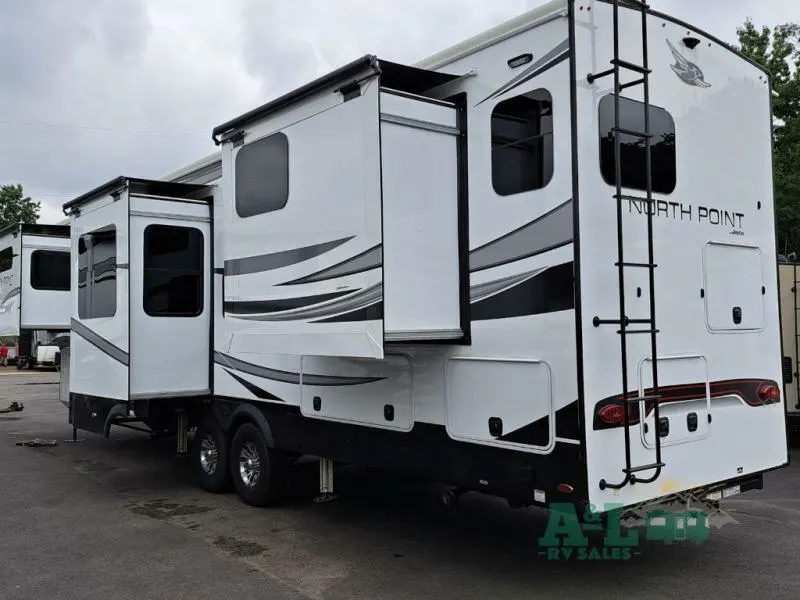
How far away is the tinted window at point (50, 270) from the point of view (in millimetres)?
11664

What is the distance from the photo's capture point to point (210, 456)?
7.74 m

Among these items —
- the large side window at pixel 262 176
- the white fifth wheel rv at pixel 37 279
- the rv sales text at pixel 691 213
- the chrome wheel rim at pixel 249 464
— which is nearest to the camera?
the rv sales text at pixel 691 213

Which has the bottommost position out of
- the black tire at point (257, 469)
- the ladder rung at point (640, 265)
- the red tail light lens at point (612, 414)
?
the black tire at point (257, 469)

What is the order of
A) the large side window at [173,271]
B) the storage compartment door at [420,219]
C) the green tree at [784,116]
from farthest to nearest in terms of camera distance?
the green tree at [784,116] < the large side window at [173,271] < the storage compartment door at [420,219]

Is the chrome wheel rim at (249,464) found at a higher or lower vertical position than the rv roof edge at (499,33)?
lower

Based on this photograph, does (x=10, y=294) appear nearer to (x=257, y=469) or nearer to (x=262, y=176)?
(x=257, y=469)

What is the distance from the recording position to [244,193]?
655 centimetres

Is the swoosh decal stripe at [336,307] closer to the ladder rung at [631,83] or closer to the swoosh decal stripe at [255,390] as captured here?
the swoosh decal stripe at [255,390]

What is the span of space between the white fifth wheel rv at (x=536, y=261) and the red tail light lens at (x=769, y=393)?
0.06m

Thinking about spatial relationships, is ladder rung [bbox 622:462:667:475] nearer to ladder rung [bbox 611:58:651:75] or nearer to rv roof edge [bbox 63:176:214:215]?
ladder rung [bbox 611:58:651:75]

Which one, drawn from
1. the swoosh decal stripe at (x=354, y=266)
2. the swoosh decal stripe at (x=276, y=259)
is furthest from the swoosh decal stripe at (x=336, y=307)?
the swoosh decal stripe at (x=276, y=259)

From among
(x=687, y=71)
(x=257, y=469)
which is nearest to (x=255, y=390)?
(x=257, y=469)

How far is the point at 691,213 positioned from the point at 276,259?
3.02 meters

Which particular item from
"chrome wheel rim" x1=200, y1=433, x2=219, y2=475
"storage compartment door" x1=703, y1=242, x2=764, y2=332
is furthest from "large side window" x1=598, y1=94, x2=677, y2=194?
"chrome wheel rim" x1=200, y1=433, x2=219, y2=475
